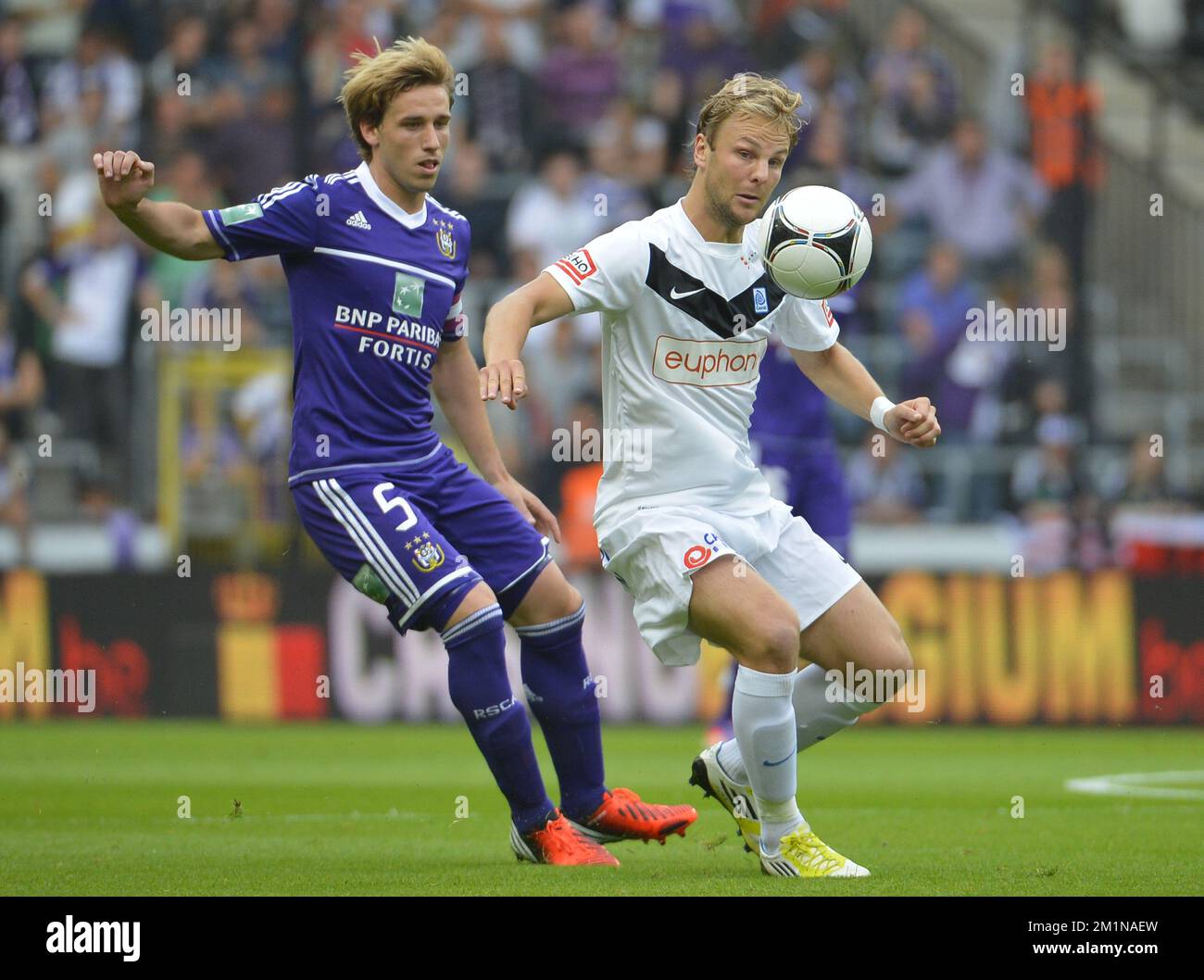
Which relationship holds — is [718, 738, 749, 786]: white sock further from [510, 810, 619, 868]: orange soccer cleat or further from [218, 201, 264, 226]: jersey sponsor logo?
[218, 201, 264, 226]: jersey sponsor logo

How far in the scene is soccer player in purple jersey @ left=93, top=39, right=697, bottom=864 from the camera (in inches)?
255

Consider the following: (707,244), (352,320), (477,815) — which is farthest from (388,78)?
(477,815)

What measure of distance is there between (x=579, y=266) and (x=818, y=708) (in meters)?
1.75

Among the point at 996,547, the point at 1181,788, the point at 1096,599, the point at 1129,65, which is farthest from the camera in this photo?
the point at 1129,65

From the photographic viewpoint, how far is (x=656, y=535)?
6.22 m

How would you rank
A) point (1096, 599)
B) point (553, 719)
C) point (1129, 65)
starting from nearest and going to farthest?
point (553, 719) < point (1096, 599) < point (1129, 65)

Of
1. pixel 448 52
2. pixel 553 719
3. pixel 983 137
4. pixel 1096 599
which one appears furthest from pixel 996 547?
pixel 553 719

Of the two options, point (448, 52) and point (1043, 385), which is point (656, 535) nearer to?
point (1043, 385)

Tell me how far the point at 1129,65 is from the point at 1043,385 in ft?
15.5

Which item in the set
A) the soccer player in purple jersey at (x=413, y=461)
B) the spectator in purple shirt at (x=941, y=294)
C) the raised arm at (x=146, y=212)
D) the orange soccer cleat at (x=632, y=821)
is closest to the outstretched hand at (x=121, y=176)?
the raised arm at (x=146, y=212)

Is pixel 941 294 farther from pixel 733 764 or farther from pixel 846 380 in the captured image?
pixel 733 764

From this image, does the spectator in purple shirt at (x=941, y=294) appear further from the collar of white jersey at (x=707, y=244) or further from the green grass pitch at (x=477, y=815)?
the collar of white jersey at (x=707, y=244)

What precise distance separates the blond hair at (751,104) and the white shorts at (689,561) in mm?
1262

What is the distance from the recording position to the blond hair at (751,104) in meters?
6.25
